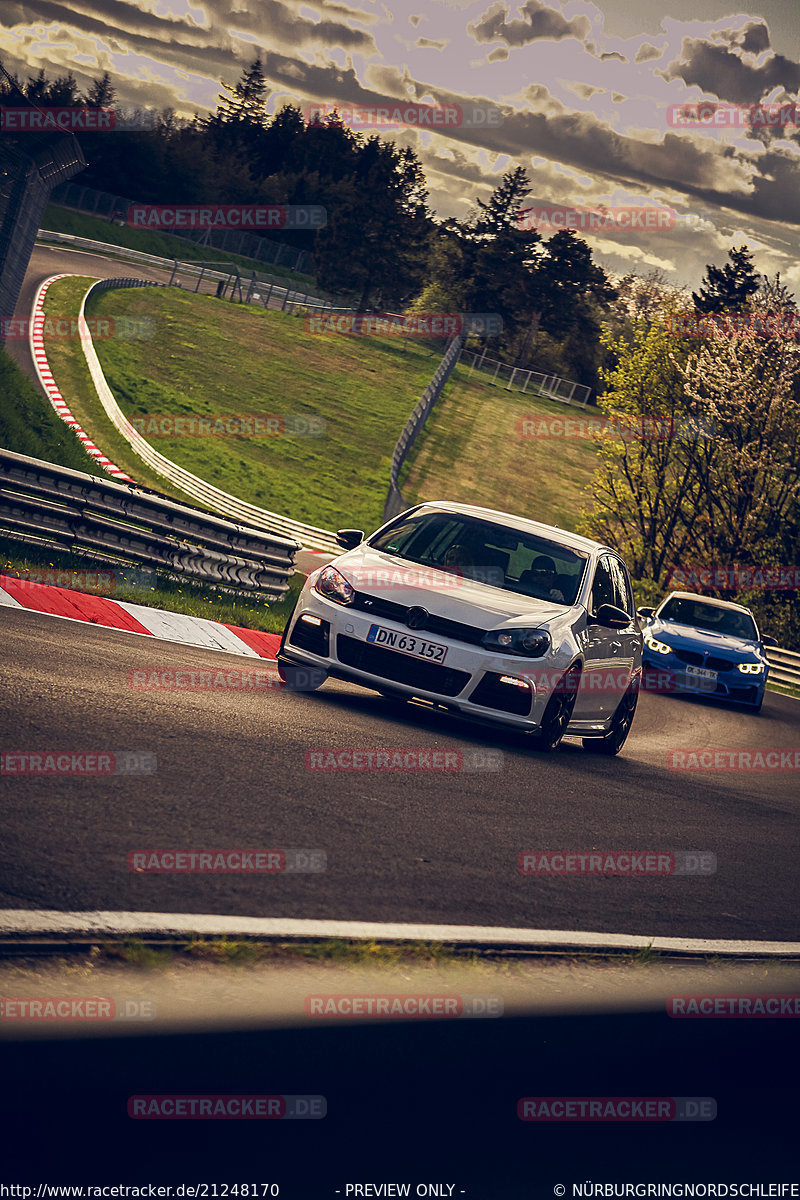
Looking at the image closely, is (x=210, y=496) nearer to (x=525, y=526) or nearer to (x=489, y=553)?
(x=525, y=526)

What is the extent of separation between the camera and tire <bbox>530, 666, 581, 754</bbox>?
27.5ft

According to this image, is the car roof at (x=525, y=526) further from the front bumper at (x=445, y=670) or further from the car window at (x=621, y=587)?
the front bumper at (x=445, y=670)

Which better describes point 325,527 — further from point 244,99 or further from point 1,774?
point 244,99

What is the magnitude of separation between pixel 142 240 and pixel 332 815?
72.3m

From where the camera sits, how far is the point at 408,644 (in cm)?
804

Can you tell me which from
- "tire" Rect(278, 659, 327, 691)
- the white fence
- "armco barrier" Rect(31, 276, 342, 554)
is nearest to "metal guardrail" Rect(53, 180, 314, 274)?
the white fence

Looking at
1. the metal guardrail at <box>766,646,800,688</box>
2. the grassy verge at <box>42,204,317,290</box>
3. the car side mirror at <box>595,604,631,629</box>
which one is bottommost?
the metal guardrail at <box>766,646,800,688</box>

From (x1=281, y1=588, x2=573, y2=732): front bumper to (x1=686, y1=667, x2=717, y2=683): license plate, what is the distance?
34.2ft

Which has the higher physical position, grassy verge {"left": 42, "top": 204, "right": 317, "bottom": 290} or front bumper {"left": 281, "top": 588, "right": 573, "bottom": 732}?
grassy verge {"left": 42, "top": 204, "right": 317, "bottom": 290}

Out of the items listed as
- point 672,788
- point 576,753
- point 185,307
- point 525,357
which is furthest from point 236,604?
A: point 525,357

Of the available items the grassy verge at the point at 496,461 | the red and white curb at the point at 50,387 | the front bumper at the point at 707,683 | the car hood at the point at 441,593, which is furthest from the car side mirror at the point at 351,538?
the grassy verge at the point at 496,461

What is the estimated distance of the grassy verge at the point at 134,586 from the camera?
11.0 meters

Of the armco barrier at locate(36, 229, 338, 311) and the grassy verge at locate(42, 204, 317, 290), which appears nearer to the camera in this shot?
the armco barrier at locate(36, 229, 338, 311)

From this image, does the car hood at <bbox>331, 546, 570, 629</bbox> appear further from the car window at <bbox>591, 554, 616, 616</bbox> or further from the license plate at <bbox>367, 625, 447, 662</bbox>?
the car window at <bbox>591, 554, 616, 616</bbox>
